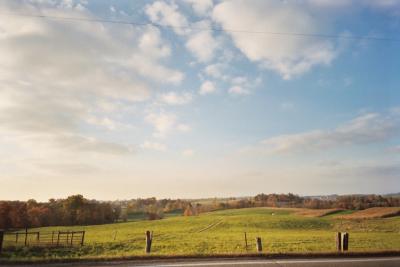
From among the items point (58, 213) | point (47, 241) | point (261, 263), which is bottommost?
point (47, 241)

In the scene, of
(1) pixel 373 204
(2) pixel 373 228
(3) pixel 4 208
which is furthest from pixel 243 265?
(1) pixel 373 204

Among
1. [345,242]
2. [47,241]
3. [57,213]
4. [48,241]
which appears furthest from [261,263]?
[57,213]

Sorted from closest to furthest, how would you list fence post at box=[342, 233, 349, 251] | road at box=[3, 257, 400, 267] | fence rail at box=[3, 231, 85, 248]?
1. road at box=[3, 257, 400, 267]
2. fence post at box=[342, 233, 349, 251]
3. fence rail at box=[3, 231, 85, 248]

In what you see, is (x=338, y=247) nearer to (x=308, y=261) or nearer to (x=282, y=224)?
(x=308, y=261)

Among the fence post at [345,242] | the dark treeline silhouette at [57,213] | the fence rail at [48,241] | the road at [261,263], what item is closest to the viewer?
the road at [261,263]

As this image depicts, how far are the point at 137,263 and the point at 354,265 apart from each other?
8359 mm

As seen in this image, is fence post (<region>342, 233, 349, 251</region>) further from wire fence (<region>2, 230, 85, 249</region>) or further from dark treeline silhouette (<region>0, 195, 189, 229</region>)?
dark treeline silhouette (<region>0, 195, 189, 229</region>)

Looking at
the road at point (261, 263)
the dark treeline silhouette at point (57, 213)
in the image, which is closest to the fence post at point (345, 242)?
the road at point (261, 263)

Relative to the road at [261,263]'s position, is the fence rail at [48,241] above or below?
below

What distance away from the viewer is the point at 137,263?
12461 millimetres

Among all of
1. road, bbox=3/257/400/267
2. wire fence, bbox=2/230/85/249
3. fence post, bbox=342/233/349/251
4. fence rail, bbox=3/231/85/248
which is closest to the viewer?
road, bbox=3/257/400/267

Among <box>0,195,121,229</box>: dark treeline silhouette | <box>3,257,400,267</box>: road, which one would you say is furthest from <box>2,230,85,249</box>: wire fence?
<box>0,195,121,229</box>: dark treeline silhouette

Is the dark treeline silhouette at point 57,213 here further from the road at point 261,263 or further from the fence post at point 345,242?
the fence post at point 345,242

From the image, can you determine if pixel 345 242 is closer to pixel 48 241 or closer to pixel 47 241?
pixel 48 241
